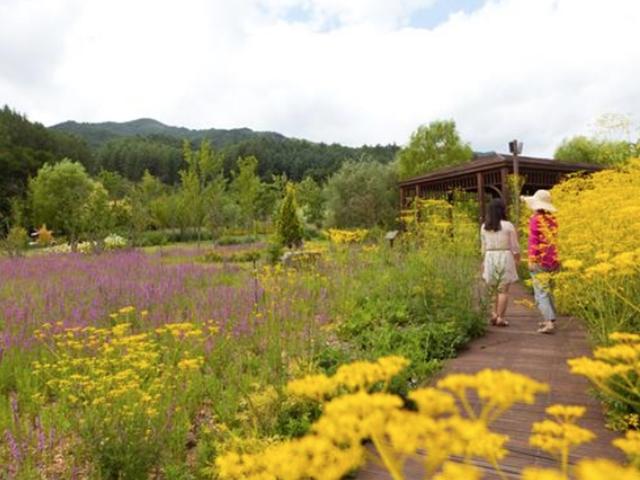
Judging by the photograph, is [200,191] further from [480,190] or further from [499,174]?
[499,174]

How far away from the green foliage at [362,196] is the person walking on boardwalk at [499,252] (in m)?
22.3

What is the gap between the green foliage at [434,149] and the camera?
36281mm

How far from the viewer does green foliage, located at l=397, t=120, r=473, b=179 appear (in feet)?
119

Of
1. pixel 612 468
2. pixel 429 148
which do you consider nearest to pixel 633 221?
pixel 612 468

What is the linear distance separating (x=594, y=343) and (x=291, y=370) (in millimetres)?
2731

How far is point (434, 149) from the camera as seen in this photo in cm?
3694

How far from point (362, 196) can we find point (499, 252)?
25.5 meters

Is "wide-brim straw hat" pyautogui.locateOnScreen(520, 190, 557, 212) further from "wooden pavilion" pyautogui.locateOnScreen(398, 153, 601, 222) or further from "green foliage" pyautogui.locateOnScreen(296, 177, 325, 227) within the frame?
"green foliage" pyautogui.locateOnScreen(296, 177, 325, 227)

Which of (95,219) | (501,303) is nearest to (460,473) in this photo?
(501,303)

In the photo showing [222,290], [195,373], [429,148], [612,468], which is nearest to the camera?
[612,468]

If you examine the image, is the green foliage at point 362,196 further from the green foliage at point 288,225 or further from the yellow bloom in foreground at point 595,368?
the yellow bloom in foreground at point 595,368

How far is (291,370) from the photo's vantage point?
171 inches

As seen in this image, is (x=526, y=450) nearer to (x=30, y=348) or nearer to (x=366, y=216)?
(x=30, y=348)

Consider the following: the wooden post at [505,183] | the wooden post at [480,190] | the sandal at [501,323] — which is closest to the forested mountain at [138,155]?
the wooden post at [480,190]
